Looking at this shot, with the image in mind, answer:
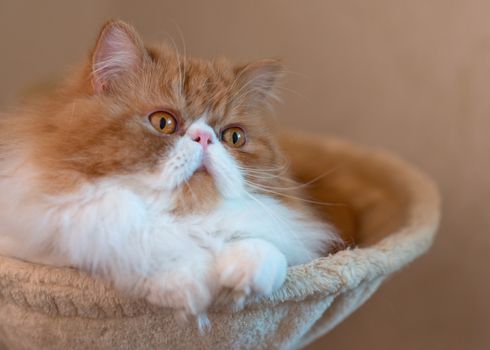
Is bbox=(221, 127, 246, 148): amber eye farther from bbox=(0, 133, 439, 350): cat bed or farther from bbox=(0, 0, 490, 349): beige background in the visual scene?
bbox=(0, 0, 490, 349): beige background

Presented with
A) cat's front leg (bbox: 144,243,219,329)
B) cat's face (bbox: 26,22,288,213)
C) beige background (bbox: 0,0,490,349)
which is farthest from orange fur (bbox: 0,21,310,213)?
beige background (bbox: 0,0,490,349)

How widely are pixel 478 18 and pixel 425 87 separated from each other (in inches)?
12.2

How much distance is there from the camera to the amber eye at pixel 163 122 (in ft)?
3.39

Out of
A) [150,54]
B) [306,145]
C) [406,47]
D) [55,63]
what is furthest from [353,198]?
[55,63]

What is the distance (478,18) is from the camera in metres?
1.84

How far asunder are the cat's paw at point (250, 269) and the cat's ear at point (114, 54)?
17.3 inches

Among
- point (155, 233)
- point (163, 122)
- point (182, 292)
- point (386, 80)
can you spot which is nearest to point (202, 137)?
point (163, 122)

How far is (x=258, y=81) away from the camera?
132cm

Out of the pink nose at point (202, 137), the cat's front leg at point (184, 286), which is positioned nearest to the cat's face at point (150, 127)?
the pink nose at point (202, 137)

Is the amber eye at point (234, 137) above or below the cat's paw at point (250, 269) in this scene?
above

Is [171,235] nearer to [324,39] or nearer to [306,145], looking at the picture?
[306,145]

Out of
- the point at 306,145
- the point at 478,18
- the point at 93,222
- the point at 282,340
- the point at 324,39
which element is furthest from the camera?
the point at 324,39

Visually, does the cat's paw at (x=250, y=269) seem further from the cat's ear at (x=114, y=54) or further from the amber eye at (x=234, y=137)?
the cat's ear at (x=114, y=54)

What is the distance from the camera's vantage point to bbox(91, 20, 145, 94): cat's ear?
1.06m
